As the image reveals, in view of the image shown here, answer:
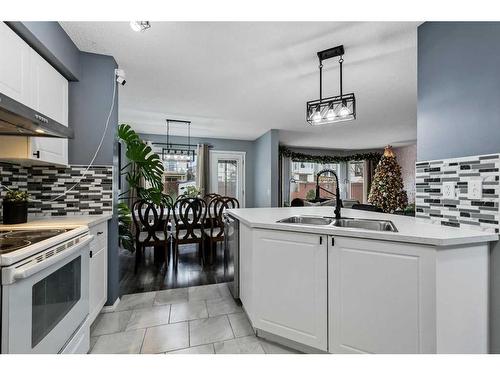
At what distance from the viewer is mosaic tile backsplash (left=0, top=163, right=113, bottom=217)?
1.98m

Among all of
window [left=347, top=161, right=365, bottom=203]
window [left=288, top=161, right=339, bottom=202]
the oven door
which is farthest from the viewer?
window [left=347, top=161, right=365, bottom=203]

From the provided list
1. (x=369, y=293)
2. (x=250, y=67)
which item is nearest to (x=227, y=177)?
(x=250, y=67)

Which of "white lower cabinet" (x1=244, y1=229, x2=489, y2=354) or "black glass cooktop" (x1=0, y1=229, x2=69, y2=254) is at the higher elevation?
"black glass cooktop" (x1=0, y1=229, x2=69, y2=254)

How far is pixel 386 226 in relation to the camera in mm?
1562

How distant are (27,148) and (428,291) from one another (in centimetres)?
259

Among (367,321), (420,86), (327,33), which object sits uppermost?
(327,33)

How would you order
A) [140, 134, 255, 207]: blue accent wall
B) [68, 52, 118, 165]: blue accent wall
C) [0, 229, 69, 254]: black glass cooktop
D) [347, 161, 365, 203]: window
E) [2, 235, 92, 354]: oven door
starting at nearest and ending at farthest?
1. [2, 235, 92, 354]: oven door
2. [0, 229, 69, 254]: black glass cooktop
3. [68, 52, 118, 165]: blue accent wall
4. [140, 134, 255, 207]: blue accent wall
5. [347, 161, 365, 203]: window

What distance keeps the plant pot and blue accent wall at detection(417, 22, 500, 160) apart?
9.75 feet

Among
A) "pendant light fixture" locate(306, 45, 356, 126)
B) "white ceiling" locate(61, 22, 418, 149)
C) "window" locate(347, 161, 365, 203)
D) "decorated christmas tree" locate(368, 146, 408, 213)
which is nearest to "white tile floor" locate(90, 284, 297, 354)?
"pendant light fixture" locate(306, 45, 356, 126)

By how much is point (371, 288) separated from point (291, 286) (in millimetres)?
483

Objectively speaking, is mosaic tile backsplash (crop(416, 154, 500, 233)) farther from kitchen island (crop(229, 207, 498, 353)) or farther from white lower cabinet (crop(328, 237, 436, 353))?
white lower cabinet (crop(328, 237, 436, 353))
